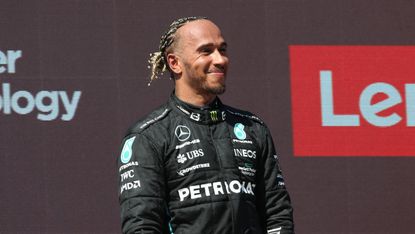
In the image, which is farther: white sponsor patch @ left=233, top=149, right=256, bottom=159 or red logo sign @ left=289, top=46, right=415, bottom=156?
red logo sign @ left=289, top=46, right=415, bottom=156

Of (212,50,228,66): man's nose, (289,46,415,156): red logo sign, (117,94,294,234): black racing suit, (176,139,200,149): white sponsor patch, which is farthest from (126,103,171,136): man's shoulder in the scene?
(289,46,415,156): red logo sign

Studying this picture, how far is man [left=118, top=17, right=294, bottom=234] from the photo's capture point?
9.56 ft

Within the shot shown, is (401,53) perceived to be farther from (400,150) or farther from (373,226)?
(373,226)

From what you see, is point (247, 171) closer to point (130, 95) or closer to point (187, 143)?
point (187, 143)

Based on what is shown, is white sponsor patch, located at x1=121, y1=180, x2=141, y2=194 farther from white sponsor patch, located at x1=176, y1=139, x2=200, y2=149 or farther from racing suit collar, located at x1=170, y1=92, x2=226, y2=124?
racing suit collar, located at x1=170, y1=92, x2=226, y2=124

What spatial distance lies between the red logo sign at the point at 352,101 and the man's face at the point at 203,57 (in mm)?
2315

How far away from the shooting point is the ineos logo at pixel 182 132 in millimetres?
3000

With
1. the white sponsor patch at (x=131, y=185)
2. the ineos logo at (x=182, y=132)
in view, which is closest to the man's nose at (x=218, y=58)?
the ineos logo at (x=182, y=132)

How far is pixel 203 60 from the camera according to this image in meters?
3.04

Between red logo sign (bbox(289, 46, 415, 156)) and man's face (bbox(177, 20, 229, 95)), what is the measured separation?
7.59 ft

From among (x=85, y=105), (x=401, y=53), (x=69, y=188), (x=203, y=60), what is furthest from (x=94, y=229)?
(x=203, y=60)

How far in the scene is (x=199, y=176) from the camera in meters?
2.95

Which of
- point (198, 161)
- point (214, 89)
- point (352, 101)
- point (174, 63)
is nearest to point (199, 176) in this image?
point (198, 161)

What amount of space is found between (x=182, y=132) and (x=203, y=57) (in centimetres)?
24
